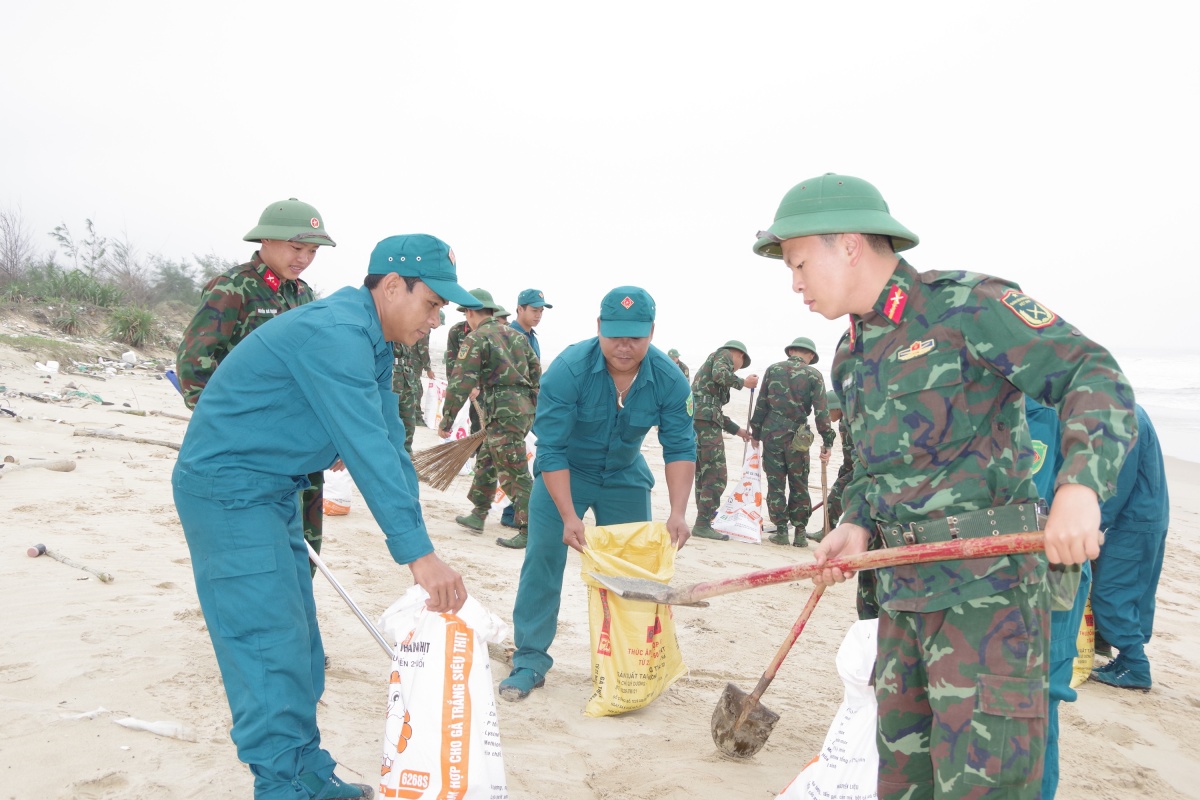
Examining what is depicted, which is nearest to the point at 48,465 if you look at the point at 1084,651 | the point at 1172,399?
the point at 1084,651

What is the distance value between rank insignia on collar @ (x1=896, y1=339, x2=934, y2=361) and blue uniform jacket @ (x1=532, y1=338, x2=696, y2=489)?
1.66 meters

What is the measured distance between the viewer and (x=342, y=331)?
220 centimetres

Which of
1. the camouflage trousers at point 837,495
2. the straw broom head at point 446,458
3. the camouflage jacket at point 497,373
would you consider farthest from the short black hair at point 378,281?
the camouflage trousers at point 837,495

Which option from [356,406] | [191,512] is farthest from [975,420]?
[191,512]

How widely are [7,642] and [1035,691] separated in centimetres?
366

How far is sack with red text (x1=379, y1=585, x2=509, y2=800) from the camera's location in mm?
2234

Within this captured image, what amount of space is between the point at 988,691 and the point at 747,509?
606 cm

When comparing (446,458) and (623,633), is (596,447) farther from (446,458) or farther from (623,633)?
(446,458)

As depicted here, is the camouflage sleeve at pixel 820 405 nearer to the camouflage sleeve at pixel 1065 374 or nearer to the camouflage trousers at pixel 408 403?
the camouflage trousers at pixel 408 403

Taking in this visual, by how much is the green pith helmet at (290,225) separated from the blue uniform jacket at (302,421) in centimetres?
137

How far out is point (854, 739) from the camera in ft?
7.95

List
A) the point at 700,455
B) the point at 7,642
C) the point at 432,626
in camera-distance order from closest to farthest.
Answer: the point at 432,626
the point at 7,642
the point at 700,455

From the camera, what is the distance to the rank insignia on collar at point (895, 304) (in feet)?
6.47

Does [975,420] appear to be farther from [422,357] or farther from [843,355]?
[422,357]
